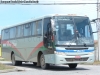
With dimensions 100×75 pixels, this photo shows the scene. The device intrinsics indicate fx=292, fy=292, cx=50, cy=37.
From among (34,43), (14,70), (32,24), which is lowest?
(14,70)

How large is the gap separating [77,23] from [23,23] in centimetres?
637

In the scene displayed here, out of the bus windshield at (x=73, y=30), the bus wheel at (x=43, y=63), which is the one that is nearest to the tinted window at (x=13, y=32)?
the bus wheel at (x=43, y=63)

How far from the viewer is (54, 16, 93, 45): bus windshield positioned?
57.4 feet

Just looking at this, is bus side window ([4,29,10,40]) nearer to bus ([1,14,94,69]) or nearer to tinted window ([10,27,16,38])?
tinted window ([10,27,16,38])

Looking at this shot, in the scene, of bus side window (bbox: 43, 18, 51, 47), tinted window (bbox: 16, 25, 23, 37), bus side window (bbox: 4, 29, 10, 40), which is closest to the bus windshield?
bus side window (bbox: 43, 18, 51, 47)

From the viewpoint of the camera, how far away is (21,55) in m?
23.7

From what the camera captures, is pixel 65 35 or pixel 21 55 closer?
pixel 65 35

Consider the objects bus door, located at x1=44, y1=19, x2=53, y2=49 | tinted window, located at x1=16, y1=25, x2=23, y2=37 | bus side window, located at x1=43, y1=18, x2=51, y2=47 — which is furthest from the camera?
tinted window, located at x1=16, y1=25, x2=23, y2=37

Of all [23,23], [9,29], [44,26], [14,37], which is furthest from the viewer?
[9,29]

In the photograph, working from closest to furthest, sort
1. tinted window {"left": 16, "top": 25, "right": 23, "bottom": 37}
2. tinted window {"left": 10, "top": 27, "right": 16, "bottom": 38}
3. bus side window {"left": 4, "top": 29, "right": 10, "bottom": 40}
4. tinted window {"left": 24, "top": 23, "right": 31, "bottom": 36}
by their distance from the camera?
tinted window {"left": 24, "top": 23, "right": 31, "bottom": 36} → tinted window {"left": 16, "top": 25, "right": 23, "bottom": 37} → tinted window {"left": 10, "top": 27, "right": 16, "bottom": 38} → bus side window {"left": 4, "top": 29, "right": 10, "bottom": 40}

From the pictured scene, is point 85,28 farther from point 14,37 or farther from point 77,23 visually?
point 14,37

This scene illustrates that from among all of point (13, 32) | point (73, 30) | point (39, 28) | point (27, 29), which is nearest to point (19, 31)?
point (13, 32)

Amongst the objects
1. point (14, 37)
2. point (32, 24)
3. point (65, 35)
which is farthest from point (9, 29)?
point (65, 35)

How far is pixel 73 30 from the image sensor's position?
58.5ft
